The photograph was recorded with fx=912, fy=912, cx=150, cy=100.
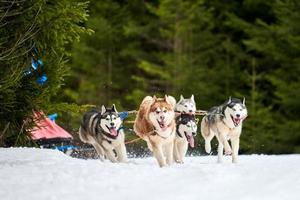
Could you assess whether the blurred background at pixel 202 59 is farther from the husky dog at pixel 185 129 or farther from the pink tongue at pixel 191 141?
the pink tongue at pixel 191 141

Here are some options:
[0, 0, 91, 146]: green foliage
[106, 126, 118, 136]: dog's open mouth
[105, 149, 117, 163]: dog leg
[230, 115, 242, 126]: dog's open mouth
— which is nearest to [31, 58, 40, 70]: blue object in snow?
[0, 0, 91, 146]: green foliage

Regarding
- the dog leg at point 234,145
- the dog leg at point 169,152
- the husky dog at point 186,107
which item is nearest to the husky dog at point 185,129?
the husky dog at point 186,107

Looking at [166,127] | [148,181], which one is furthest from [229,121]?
[148,181]

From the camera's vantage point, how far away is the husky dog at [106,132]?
1053 centimetres

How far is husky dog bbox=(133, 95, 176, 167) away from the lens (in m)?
10.2

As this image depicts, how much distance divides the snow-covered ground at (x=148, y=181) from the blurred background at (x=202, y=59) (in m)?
7.69

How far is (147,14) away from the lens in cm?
3806

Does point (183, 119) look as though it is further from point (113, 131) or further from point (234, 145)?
point (113, 131)

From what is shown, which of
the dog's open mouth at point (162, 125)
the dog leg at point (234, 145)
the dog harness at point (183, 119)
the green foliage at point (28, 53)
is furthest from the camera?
the green foliage at point (28, 53)

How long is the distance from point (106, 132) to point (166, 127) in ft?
2.66

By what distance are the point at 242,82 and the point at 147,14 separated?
816 cm

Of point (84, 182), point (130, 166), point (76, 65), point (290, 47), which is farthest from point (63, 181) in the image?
point (76, 65)

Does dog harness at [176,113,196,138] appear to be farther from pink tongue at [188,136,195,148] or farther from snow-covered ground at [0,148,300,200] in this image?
snow-covered ground at [0,148,300,200]

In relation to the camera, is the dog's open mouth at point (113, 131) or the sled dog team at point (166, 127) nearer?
the sled dog team at point (166, 127)
